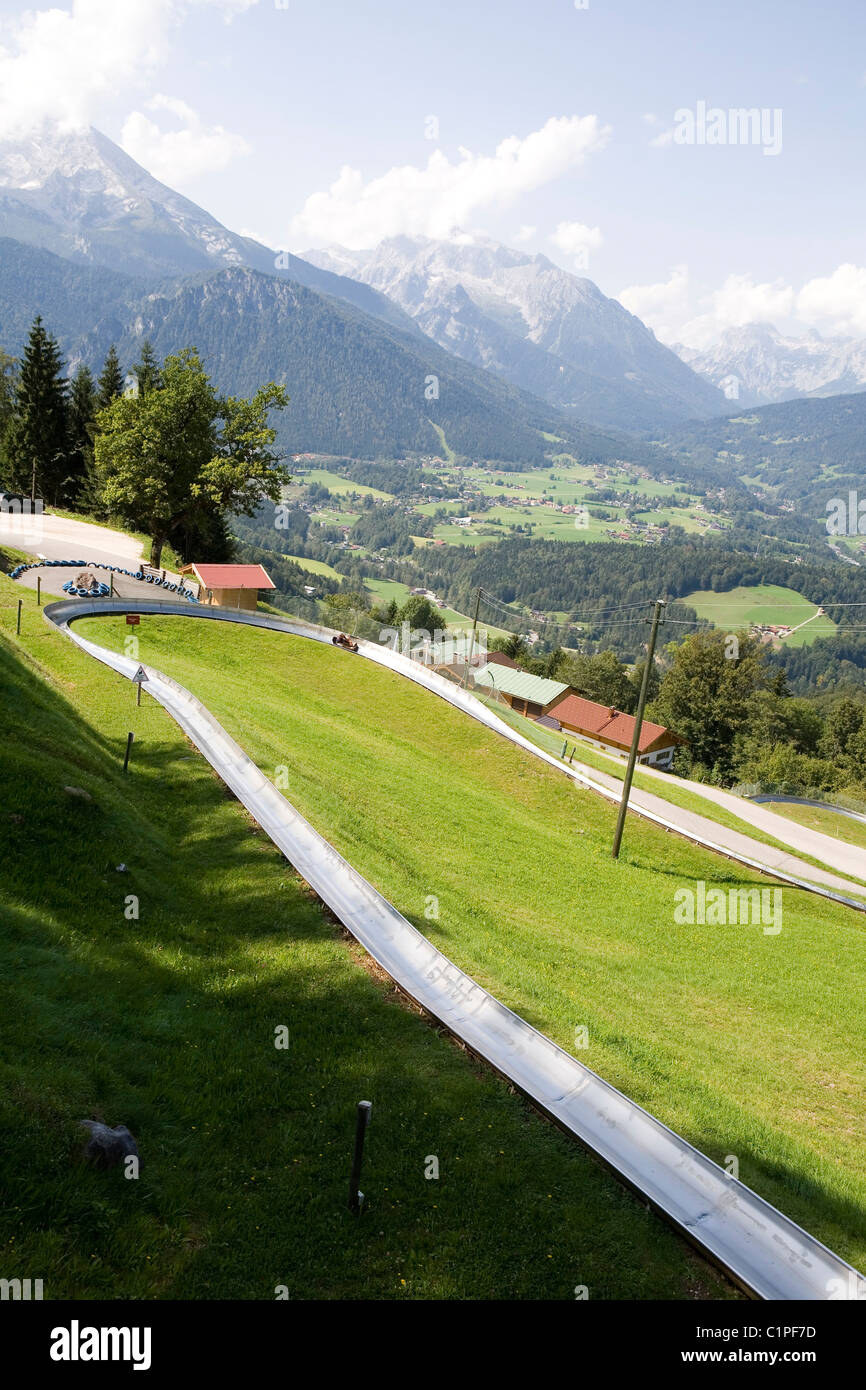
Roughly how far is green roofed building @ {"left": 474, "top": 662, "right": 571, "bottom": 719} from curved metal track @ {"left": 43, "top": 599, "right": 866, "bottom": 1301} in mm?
71893

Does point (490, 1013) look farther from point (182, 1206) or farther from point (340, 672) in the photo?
point (340, 672)

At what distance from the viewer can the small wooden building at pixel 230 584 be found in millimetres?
53956

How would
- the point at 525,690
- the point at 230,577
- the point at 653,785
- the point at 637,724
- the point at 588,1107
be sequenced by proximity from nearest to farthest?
1. the point at 588,1107
2. the point at 637,724
3. the point at 653,785
4. the point at 230,577
5. the point at 525,690

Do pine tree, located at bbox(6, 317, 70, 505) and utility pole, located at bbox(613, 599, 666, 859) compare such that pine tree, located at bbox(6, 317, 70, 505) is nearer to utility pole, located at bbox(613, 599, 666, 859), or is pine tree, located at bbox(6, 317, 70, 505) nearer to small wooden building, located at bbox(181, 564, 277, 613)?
small wooden building, located at bbox(181, 564, 277, 613)

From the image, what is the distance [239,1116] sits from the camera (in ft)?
32.2

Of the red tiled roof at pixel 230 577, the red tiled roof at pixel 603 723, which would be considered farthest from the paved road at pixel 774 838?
the red tiled roof at pixel 603 723

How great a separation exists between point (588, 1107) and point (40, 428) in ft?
283

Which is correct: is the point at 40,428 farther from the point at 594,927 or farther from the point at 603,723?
the point at 594,927

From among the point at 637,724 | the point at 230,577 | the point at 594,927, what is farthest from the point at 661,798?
the point at 230,577

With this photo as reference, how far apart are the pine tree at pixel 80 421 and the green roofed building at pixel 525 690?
157 ft

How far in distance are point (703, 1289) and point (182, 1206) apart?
218 inches

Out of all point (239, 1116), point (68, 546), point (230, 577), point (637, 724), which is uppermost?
point (68, 546)

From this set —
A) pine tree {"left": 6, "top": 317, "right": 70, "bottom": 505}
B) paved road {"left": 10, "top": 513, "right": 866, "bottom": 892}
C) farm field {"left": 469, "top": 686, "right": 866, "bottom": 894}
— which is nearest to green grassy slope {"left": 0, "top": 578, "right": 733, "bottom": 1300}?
paved road {"left": 10, "top": 513, "right": 866, "bottom": 892}
